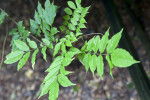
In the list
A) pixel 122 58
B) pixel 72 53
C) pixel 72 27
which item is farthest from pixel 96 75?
pixel 122 58

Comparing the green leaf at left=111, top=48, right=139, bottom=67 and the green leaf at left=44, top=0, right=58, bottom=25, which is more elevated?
the green leaf at left=44, top=0, right=58, bottom=25

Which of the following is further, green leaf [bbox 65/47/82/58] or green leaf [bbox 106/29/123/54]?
green leaf [bbox 65/47/82/58]

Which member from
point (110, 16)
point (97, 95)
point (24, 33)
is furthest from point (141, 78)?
point (97, 95)

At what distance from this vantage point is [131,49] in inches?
60.3

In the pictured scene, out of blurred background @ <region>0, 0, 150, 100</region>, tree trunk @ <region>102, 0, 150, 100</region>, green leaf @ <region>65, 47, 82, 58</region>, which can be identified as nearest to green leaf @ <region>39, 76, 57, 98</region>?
green leaf @ <region>65, 47, 82, 58</region>

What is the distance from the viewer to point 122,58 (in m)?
0.80

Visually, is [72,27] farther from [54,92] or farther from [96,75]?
[96,75]

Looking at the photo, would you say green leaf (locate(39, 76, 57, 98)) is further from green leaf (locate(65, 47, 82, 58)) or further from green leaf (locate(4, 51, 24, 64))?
green leaf (locate(4, 51, 24, 64))

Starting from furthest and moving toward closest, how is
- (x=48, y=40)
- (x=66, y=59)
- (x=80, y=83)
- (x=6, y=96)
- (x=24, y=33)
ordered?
(x=6, y=96) → (x=80, y=83) → (x=24, y=33) → (x=48, y=40) → (x=66, y=59)

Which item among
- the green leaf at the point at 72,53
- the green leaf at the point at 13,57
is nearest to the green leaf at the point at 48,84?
the green leaf at the point at 72,53

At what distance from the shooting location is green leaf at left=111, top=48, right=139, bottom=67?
78 centimetres

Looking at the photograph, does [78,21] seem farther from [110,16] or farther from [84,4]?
[110,16]

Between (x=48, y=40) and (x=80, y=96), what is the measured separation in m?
2.54

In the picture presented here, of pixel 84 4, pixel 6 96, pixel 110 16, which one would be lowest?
pixel 84 4
